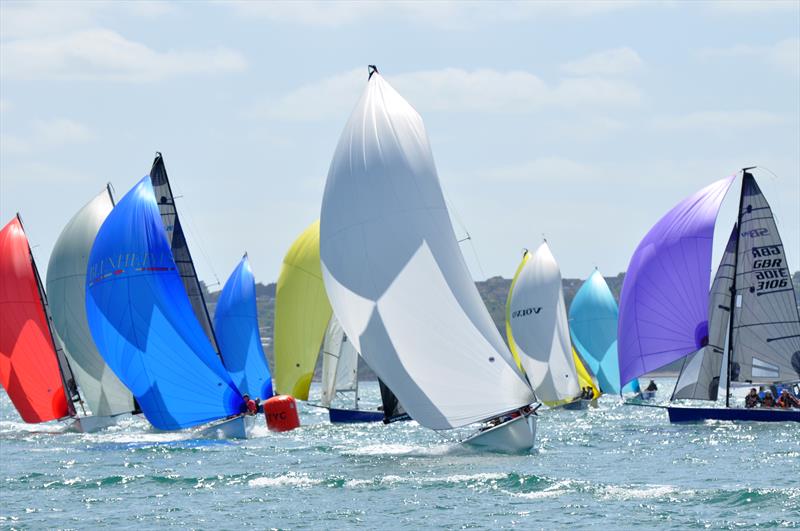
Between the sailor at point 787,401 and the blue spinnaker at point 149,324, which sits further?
the sailor at point 787,401

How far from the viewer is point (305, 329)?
4353cm

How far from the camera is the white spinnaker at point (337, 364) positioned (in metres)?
44.0

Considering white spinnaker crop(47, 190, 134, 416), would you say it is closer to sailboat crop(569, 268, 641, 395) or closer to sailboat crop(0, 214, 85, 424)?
sailboat crop(0, 214, 85, 424)

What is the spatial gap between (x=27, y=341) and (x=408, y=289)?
18.6 meters

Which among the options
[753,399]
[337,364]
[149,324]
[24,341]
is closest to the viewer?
[149,324]

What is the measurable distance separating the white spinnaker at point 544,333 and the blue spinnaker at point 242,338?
9.70 metres

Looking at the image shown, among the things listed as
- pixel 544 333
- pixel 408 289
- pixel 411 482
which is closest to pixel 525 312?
pixel 544 333

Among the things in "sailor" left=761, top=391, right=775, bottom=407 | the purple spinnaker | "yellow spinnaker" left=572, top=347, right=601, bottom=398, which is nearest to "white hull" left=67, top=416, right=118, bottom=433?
the purple spinnaker

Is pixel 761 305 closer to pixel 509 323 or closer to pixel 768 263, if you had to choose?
pixel 768 263

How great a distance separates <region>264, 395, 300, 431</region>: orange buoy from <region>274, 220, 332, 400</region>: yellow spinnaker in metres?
3.83

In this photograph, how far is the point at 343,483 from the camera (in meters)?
26.8

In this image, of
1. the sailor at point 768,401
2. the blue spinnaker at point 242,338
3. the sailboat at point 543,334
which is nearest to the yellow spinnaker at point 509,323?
the sailboat at point 543,334

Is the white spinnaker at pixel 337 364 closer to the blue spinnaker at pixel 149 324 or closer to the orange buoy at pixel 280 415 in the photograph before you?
the orange buoy at pixel 280 415

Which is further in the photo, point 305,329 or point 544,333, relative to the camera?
point 544,333
